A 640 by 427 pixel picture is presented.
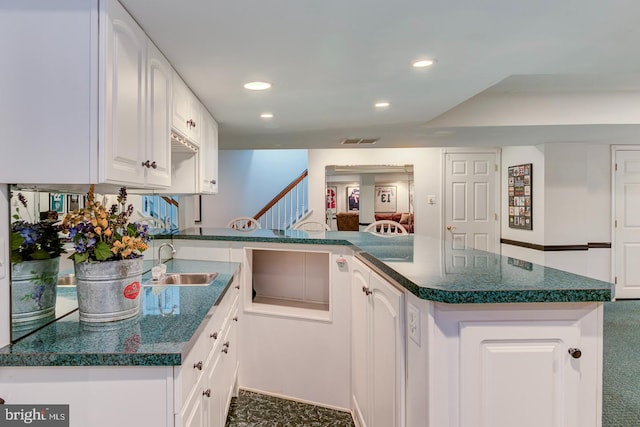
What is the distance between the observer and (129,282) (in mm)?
1381

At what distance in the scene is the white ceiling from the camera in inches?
59.3

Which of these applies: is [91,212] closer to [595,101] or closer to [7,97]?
[7,97]

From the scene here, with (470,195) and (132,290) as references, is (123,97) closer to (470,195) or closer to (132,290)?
(132,290)

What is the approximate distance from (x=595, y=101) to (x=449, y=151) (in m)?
2.39

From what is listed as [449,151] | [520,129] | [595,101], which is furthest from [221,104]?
[449,151]

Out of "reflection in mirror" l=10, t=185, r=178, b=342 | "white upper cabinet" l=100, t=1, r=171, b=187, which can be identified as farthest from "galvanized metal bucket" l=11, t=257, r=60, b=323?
"white upper cabinet" l=100, t=1, r=171, b=187

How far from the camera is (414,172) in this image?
591 cm

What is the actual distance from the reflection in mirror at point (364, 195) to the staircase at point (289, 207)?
434 millimetres

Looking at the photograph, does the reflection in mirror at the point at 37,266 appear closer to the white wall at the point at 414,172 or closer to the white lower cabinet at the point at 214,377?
the white lower cabinet at the point at 214,377

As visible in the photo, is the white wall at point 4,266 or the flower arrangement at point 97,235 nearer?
the white wall at point 4,266

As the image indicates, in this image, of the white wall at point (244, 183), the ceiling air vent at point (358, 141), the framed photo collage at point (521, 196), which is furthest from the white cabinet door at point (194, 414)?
the white wall at point (244, 183)

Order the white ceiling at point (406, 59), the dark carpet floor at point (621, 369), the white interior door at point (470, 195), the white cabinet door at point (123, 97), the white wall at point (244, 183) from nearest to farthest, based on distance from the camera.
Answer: the white cabinet door at point (123, 97)
the white ceiling at point (406, 59)
the dark carpet floor at point (621, 369)
the white interior door at point (470, 195)
the white wall at point (244, 183)

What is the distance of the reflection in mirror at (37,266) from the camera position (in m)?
1.22

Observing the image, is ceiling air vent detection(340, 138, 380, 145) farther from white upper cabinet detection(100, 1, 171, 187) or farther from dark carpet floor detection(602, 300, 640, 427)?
dark carpet floor detection(602, 300, 640, 427)
